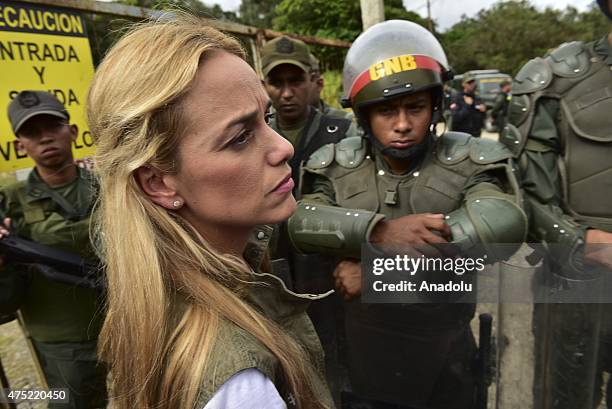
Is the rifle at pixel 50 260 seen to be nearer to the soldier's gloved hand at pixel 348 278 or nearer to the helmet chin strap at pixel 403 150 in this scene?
the soldier's gloved hand at pixel 348 278

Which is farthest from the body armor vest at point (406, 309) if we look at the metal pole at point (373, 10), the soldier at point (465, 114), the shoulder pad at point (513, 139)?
the soldier at point (465, 114)

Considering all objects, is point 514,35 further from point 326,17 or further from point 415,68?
point 415,68

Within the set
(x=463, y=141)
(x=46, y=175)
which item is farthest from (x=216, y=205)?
(x=46, y=175)

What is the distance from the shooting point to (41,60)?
2299mm

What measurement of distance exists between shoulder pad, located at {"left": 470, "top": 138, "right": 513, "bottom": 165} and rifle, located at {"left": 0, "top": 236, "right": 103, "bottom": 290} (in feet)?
5.31

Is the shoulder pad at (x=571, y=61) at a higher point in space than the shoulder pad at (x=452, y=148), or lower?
higher

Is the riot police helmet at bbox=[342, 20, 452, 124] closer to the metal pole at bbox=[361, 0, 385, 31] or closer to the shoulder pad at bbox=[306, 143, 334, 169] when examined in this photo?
the shoulder pad at bbox=[306, 143, 334, 169]

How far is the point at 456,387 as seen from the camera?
139 cm

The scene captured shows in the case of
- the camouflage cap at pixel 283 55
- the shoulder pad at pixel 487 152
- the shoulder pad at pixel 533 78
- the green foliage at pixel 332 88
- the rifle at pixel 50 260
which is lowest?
the rifle at pixel 50 260

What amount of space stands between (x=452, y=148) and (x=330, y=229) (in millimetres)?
595

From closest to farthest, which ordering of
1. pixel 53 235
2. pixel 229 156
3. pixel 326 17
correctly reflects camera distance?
pixel 229 156 < pixel 53 235 < pixel 326 17

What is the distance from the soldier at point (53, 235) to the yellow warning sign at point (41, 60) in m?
0.18

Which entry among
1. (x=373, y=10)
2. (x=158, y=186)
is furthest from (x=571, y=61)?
(x=373, y=10)

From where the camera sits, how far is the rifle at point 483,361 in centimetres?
130
